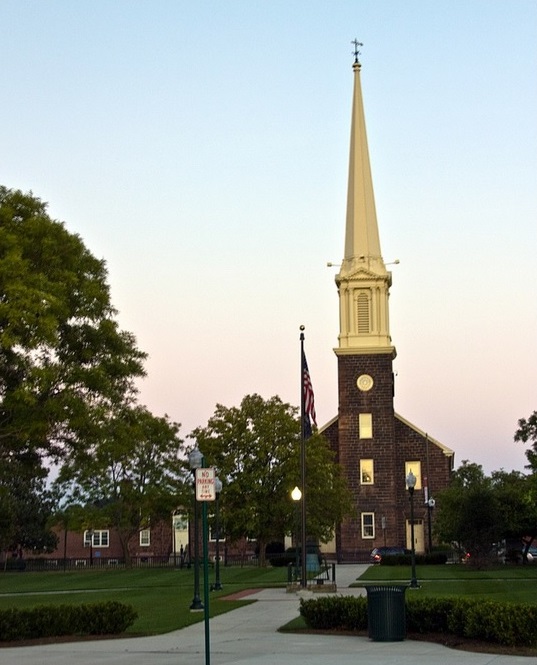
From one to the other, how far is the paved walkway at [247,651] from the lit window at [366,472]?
51347 mm

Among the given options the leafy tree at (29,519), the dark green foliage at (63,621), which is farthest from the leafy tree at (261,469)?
the dark green foliage at (63,621)

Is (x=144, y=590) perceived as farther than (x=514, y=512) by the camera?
No

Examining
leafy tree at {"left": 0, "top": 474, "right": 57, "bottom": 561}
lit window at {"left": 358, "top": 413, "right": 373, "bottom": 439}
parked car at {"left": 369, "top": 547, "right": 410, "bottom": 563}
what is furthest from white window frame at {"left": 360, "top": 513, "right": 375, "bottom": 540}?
leafy tree at {"left": 0, "top": 474, "right": 57, "bottom": 561}

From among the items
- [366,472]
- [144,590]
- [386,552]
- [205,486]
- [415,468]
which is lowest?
[144,590]

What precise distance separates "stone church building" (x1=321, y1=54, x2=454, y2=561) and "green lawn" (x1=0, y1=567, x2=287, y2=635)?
65.4 ft

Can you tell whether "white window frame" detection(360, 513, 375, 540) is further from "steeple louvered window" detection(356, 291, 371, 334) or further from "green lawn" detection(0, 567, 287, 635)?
"green lawn" detection(0, 567, 287, 635)

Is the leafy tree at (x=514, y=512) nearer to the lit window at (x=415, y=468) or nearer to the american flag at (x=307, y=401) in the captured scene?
the lit window at (x=415, y=468)

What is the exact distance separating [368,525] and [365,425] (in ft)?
23.6

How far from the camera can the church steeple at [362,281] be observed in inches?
3031

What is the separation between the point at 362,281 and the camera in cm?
7706

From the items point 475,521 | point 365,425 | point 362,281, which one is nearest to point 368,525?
point 365,425

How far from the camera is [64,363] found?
32844 mm

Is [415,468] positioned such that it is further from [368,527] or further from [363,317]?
[363,317]

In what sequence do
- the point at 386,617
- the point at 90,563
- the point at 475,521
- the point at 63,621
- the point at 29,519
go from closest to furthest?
the point at 386,617 → the point at 63,621 → the point at 475,521 → the point at 90,563 → the point at 29,519
